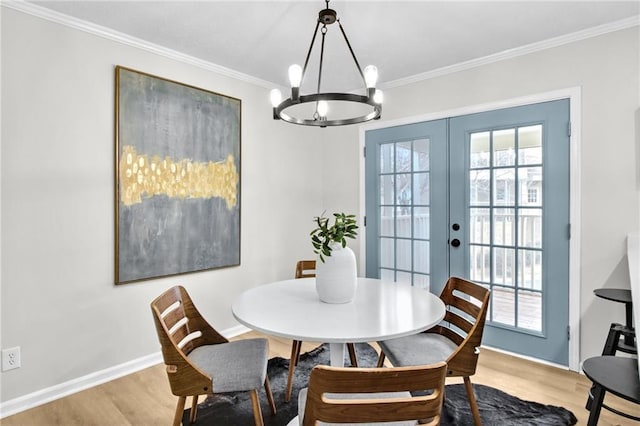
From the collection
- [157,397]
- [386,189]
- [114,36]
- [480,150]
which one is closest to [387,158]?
[386,189]

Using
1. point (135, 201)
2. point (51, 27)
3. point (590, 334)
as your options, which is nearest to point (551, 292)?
point (590, 334)

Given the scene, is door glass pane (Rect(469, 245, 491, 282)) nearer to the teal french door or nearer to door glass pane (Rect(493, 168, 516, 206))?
the teal french door

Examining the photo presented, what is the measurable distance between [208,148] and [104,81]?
87cm

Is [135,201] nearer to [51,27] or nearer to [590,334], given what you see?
[51,27]

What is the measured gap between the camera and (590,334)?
104 inches

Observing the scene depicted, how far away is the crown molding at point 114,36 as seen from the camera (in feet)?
7.33

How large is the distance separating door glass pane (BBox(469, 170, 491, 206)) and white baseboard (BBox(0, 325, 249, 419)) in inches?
113

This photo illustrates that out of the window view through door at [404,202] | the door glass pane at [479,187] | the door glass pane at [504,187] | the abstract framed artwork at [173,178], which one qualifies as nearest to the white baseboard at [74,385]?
the abstract framed artwork at [173,178]

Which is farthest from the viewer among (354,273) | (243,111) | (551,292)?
(243,111)

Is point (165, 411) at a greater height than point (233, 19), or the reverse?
point (233, 19)

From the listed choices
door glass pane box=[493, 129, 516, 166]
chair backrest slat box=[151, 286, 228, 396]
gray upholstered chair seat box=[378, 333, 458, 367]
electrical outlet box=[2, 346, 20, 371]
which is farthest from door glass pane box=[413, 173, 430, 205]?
electrical outlet box=[2, 346, 20, 371]

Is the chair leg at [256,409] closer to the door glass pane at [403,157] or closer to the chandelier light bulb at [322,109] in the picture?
the chandelier light bulb at [322,109]

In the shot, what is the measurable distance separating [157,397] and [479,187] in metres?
2.86

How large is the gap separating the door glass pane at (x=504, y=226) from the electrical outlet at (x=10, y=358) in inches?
134
